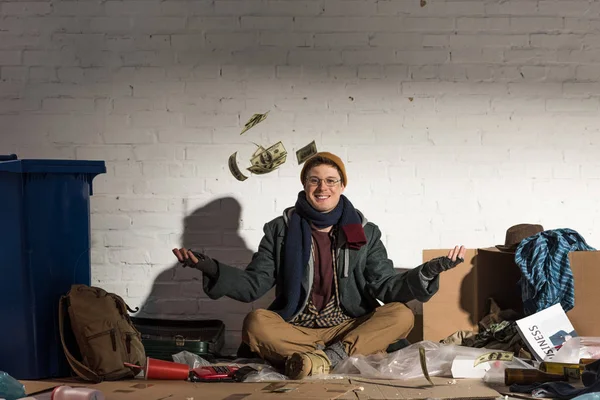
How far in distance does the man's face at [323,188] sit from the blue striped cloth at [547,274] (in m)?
0.94

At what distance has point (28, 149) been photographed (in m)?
4.88

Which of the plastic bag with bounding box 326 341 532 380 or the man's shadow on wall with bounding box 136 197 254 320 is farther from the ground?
the man's shadow on wall with bounding box 136 197 254 320

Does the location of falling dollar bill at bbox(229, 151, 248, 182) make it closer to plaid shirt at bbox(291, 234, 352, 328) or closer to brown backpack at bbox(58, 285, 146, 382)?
plaid shirt at bbox(291, 234, 352, 328)

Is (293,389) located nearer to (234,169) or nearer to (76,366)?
(76,366)

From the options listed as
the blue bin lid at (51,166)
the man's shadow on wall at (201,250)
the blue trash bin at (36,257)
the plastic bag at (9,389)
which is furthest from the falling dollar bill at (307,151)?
the plastic bag at (9,389)

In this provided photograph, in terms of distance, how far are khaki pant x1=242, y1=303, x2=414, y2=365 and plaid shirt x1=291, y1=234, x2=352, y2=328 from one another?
0.17 feet

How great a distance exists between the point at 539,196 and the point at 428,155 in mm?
664

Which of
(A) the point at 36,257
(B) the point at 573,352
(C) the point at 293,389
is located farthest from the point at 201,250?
(B) the point at 573,352

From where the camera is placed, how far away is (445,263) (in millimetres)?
4043

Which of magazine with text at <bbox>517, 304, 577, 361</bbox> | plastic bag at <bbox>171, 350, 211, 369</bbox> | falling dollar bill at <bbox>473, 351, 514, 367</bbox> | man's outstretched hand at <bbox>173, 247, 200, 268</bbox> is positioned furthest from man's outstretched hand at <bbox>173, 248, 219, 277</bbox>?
magazine with text at <bbox>517, 304, 577, 361</bbox>

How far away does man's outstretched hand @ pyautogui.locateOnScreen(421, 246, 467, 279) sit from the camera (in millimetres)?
4027

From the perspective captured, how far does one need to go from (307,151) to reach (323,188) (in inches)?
23.8

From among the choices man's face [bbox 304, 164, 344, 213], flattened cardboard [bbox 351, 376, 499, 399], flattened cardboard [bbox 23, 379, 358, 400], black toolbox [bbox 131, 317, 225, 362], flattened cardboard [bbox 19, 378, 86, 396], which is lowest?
flattened cardboard [bbox 351, 376, 499, 399]

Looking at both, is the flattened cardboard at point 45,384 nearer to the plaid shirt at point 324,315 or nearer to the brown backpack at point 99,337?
the brown backpack at point 99,337
